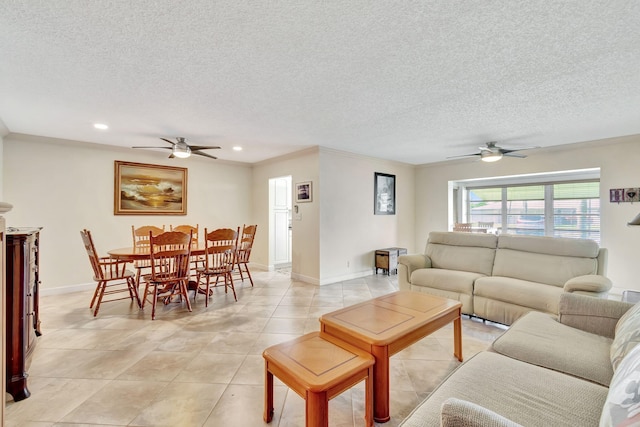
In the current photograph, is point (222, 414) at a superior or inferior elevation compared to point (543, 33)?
inferior

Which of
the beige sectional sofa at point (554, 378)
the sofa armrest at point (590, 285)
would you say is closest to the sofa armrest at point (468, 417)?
the beige sectional sofa at point (554, 378)

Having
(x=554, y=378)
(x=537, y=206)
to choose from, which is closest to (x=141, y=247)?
(x=554, y=378)

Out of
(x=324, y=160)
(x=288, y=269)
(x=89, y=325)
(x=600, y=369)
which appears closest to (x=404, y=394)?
(x=600, y=369)

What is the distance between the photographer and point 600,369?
1335 millimetres

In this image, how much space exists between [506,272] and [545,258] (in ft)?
1.32

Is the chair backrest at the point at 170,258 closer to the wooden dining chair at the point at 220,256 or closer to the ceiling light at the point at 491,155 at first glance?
the wooden dining chair at the point at 220,256

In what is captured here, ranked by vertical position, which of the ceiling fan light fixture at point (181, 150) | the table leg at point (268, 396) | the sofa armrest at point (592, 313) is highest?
the ceiling fan light fixture at point (181, 150)

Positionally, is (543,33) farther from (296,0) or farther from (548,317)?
(548,317)

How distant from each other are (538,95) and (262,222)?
4.80 meters

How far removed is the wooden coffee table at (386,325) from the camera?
158 centimetres

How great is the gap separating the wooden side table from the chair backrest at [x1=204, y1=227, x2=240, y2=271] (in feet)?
7.83

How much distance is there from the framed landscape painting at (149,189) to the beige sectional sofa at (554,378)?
16.6 feet

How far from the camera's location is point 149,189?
486 centimetres

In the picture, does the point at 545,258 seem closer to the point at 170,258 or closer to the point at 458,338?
the point at 458,338
